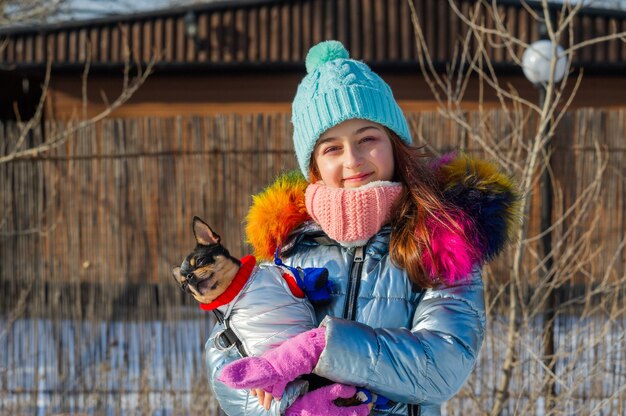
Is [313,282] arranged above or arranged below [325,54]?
below

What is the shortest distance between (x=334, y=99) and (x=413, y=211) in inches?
13.8

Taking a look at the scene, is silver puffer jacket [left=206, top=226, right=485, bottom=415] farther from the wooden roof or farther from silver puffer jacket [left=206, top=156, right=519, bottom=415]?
the wooden roof

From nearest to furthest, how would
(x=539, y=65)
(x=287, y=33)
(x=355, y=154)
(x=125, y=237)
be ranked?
(x=355, y=154), (x=539, y=65), (x=125, y=237), (x=287, y=33)

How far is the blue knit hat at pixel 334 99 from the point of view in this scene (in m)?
2.02

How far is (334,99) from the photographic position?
2.03m

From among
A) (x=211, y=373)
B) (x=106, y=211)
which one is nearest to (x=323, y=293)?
(x=211, y=373)

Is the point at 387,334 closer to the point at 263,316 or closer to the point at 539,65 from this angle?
the point at 263,316

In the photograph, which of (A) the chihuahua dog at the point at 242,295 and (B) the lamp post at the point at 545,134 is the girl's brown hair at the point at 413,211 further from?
(B) the lamp post at the point at 545,134

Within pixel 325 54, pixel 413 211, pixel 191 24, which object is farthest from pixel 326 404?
pixel 191 24

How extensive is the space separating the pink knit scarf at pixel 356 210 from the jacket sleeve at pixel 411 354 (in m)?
0.27

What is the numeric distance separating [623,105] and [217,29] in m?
5.07

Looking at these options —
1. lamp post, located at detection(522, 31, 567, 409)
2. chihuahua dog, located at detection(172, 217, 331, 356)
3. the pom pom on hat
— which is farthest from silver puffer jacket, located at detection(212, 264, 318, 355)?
lamp post, located at detection(522, 31, 567, 409)

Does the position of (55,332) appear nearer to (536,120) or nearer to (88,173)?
(88,173)

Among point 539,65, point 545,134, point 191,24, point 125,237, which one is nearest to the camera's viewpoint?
point 539,65
